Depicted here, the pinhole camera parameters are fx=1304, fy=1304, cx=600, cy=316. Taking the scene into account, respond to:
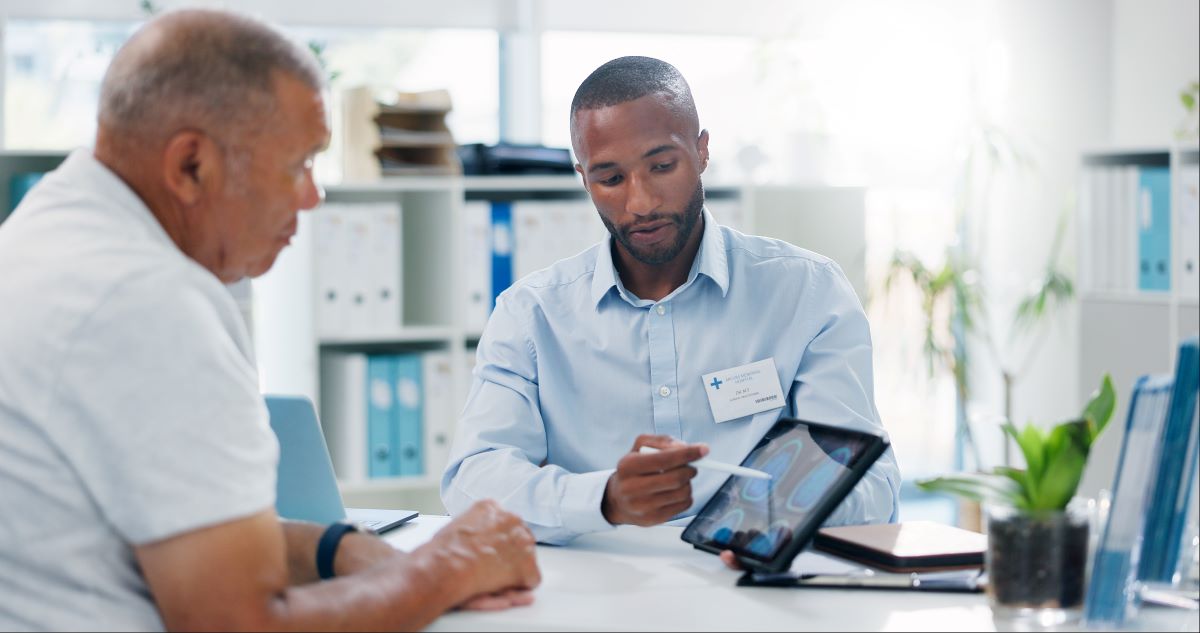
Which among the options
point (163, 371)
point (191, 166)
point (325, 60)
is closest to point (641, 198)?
point (191, 166)

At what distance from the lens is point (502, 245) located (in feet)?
13.3

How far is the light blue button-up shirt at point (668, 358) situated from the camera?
218 cm

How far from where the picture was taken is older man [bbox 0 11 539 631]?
4.00ft

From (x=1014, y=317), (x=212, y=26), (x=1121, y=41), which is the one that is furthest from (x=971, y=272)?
(x=212, y=26)

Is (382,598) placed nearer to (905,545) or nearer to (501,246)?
(905,545)

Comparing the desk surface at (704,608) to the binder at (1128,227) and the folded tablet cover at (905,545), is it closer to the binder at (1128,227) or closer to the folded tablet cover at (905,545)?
the folded tablet cover at (905,545)

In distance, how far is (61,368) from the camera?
48.2 inches

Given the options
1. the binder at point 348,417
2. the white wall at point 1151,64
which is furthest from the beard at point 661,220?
the white wall at point 1151,64

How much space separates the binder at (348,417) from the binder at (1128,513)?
9.49 ft

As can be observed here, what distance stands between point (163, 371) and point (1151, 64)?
463 cm

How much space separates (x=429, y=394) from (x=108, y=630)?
9.15 ft

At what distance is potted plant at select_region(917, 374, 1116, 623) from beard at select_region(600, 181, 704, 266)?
95 centimetres

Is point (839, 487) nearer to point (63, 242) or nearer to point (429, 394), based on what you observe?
point (63, 242)

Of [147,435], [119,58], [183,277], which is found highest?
[119,58]
